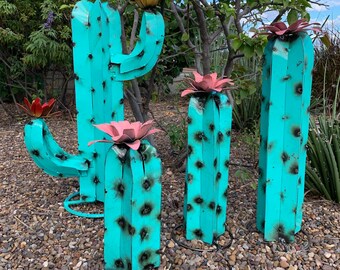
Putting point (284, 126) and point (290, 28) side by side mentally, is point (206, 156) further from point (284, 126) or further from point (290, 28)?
point (290, 28)

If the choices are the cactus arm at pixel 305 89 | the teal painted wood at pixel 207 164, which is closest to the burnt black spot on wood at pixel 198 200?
the teal painted wood at pixel 207 164

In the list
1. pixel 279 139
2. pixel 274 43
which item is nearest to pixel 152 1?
pixel 274 43

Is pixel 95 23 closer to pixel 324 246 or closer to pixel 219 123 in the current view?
pixel 219 123

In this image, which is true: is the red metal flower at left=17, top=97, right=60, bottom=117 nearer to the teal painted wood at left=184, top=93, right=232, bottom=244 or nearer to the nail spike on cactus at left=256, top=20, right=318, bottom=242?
the teal painted wood at left=184, top=93, right=232, bottom=244

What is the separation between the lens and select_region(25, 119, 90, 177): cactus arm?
237cm

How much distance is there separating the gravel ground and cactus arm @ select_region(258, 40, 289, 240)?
5.9 inches

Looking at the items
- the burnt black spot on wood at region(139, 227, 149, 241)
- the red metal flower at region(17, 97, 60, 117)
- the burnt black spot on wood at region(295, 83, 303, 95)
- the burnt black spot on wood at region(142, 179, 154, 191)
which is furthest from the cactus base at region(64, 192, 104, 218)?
the burnt black spot on wood at region(295, 83, 303, 95)

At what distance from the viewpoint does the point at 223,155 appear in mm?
1958

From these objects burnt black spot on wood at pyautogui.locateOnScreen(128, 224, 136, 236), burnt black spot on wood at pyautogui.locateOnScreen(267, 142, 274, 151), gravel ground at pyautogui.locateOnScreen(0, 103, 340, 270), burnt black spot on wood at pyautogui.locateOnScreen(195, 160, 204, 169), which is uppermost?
burnt black spot on wood at pyautogui.locateOnScreen(267, 142, 274, 151)

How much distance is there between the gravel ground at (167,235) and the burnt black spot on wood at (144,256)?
0.46ft

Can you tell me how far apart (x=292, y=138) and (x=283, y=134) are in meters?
0.05

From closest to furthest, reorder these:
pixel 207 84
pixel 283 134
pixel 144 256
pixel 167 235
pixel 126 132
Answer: pixel 126 132
pixel 144 256
pixel 207 84
pixel 283 134
pixel 167 235

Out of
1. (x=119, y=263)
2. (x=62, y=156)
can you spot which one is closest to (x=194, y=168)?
(x=119, y=263)

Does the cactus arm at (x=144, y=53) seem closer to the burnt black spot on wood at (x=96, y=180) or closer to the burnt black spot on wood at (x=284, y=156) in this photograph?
the burnt black spot on wood at (x=96, y=180)
